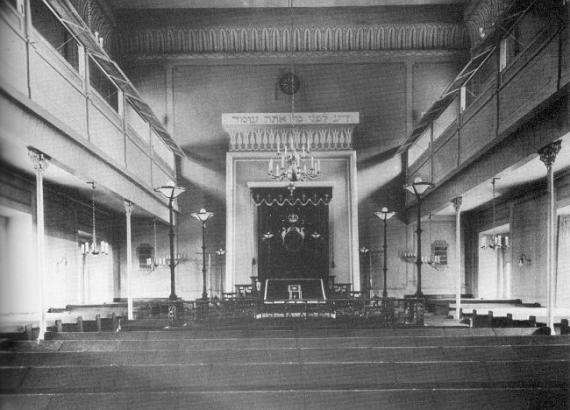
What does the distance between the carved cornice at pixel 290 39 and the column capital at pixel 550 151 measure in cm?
1152

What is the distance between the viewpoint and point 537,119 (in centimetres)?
815

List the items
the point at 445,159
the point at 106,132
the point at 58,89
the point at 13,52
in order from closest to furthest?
the point at 13,52 < the point at 58,89 < the point at 106,132 < the point at 445,159

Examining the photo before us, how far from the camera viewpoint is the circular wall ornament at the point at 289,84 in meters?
18.6

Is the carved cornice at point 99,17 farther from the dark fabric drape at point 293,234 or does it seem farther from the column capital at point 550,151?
the column capital at point 550,151

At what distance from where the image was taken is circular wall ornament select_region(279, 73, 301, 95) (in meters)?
18.6

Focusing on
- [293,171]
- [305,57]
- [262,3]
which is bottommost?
[293,171]

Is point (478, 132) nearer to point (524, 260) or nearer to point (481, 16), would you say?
point (524, 260)

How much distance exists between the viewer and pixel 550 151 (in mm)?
8000

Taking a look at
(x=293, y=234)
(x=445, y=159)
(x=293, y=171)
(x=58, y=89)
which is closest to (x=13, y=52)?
(x=58, y=89)

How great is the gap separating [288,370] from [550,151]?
17.1ft

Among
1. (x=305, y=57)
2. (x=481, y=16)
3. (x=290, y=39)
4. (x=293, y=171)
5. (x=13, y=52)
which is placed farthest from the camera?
(x=305, y=57)

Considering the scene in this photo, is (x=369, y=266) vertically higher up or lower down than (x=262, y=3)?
lower down

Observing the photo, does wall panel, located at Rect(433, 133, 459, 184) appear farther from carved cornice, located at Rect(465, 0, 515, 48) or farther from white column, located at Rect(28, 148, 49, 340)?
white column, located at Rect(28, 148, 49, 340)

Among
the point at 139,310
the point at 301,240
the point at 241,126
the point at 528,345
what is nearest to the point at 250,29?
the point at 241,126
